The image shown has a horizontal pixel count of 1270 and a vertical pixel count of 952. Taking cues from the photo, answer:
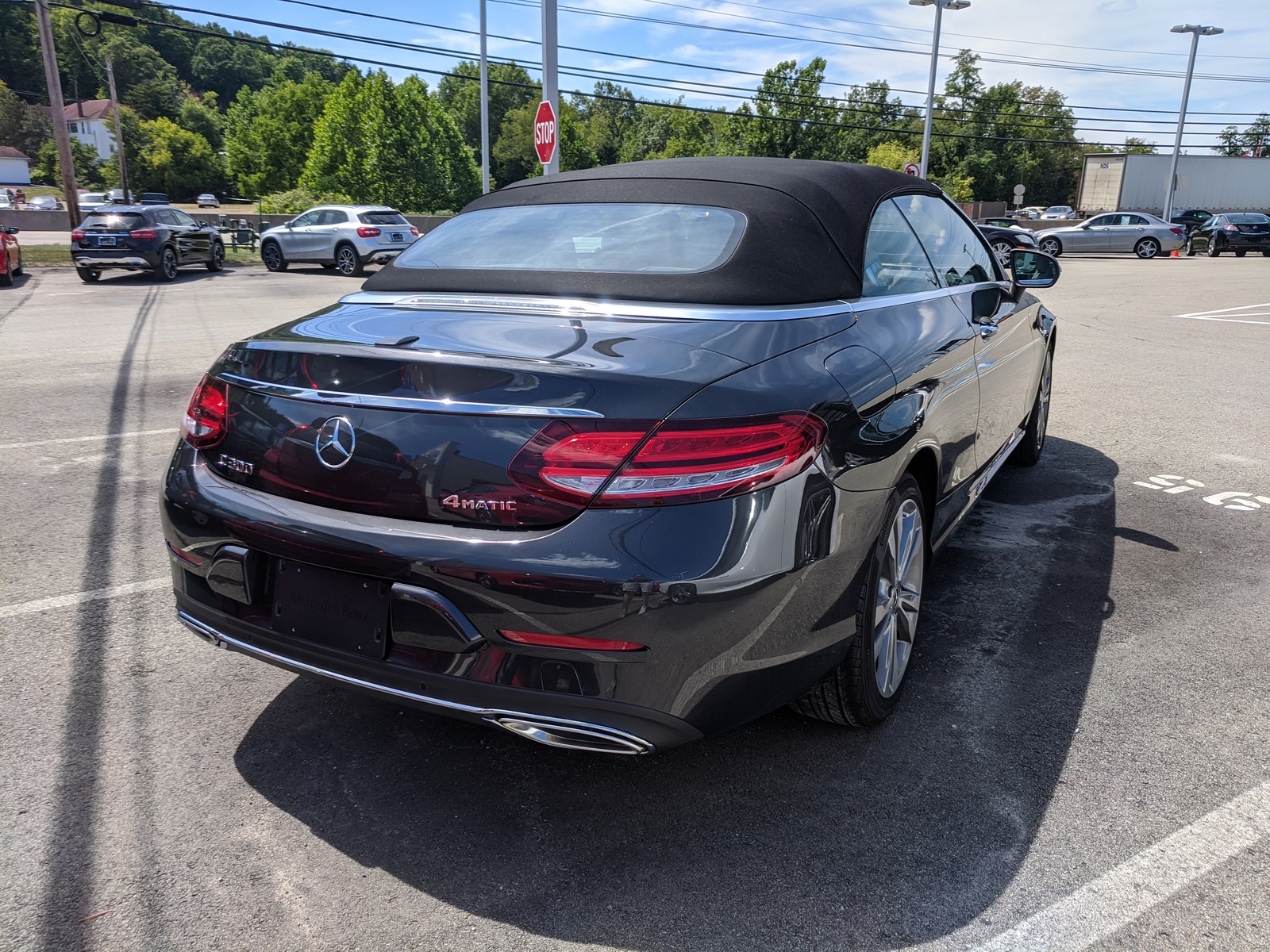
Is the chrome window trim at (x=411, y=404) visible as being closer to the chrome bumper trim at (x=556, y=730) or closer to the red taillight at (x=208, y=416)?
the red taillight at (x=208, y=416)

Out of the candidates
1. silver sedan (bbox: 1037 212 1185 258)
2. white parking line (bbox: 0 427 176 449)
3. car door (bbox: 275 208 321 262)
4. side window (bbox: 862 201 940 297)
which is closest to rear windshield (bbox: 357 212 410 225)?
car door (bbox: 275 208 321 262)

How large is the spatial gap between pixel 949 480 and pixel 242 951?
260 cm

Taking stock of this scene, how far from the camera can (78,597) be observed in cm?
382

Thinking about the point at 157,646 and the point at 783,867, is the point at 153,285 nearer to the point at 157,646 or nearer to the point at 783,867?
the point at 157,646

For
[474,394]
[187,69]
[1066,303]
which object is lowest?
[1066,303]

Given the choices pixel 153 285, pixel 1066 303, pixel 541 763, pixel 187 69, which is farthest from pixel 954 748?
pixel 187 69

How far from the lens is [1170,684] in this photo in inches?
127

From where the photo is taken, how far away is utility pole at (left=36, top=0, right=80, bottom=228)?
23.9 metres

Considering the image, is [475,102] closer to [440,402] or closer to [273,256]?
[273,256]

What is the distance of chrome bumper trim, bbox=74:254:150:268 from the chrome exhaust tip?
2027 cm

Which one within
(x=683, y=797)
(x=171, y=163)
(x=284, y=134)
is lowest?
(x=683, y=797)

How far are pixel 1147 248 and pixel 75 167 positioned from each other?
254 feet

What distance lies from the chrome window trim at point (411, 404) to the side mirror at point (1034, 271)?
356cm

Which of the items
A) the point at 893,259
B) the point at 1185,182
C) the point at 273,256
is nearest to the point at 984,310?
the point at 893,259
